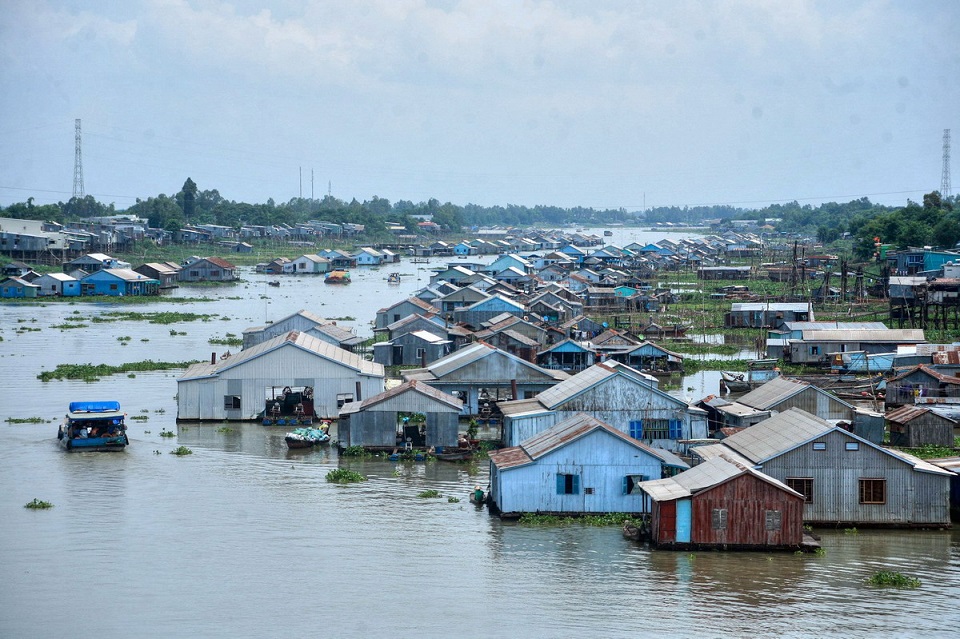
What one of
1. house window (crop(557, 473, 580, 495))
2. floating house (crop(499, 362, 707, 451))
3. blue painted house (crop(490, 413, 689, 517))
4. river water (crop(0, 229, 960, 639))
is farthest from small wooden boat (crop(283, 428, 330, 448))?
house window (crop(557, 473, 580, 495))

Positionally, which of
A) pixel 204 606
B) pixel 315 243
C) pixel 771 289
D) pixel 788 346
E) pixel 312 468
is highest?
pixel 315 243

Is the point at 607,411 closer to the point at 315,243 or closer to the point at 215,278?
the point at 215,278

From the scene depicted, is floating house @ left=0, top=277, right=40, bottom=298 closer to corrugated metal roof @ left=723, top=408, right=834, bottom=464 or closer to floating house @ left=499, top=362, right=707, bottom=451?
floating house @ left=499, top=362, right=707, bottom=451

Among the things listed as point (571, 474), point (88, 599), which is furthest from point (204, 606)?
point (571, 474)

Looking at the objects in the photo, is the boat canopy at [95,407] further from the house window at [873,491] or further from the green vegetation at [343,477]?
the house window at [873,491]

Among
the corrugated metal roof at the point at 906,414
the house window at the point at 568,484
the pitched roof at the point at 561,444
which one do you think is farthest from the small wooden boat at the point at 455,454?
the corrugated metal roof at the point at 906,414

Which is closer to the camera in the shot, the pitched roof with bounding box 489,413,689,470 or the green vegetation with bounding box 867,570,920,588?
the green vegetation with bounding box 867,570,920,588
